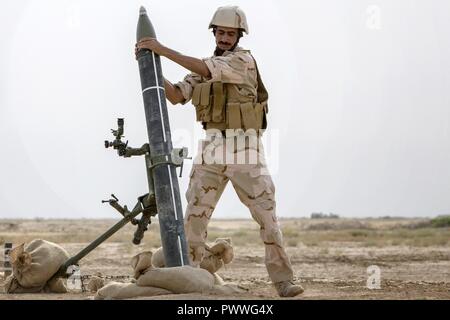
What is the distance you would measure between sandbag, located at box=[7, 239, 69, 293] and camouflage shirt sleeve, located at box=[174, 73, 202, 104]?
7.75 feet

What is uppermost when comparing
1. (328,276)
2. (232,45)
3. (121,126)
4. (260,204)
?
(232,45)

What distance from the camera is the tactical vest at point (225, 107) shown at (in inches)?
351

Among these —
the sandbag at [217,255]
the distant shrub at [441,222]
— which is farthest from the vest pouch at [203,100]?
the distant shrub at [441,222]

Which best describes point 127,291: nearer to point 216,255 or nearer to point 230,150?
point 230,150

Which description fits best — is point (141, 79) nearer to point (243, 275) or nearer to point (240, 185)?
point (240, 185)

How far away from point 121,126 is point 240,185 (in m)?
1.18

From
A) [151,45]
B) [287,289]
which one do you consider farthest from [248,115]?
[287,289]

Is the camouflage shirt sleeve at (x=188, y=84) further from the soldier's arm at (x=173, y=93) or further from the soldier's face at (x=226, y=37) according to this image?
the soldier's face at (x=226, y=37)

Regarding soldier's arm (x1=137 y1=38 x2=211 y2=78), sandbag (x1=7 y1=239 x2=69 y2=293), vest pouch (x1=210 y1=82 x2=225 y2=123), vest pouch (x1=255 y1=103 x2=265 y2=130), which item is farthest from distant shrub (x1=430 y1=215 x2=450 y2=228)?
soldier's arm (x1=137 y1=38 x2=211 y2=78)

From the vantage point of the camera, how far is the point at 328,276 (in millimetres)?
15695

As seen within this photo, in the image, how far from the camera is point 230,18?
29.4 ft

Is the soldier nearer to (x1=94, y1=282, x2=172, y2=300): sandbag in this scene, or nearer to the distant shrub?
(x1=94, y1=282, x2=172, y2=300): sandbag
